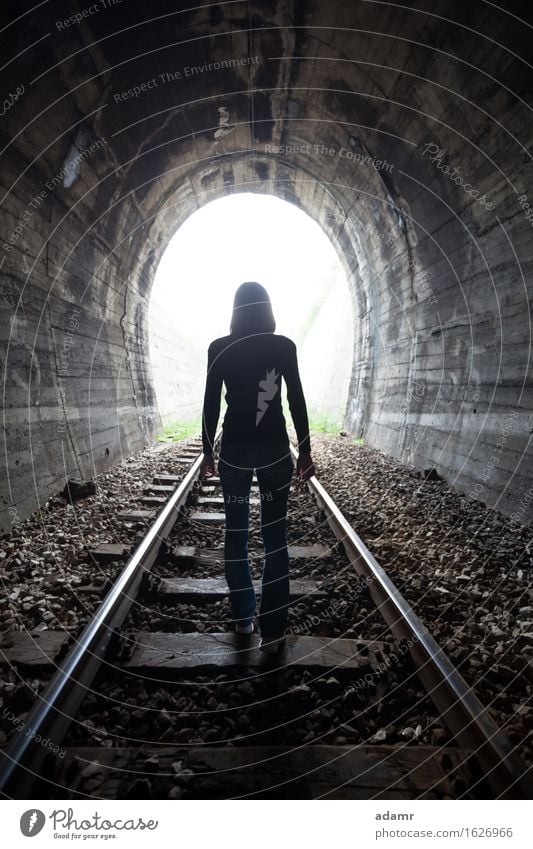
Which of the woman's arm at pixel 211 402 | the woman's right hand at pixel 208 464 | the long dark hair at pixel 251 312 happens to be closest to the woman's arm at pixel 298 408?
the long dark hair at pixel 251 312

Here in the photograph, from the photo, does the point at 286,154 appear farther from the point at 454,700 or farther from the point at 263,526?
the point at 454,700

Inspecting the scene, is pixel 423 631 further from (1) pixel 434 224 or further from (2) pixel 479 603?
(1) pixel 434 224

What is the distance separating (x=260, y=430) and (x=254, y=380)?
33 centimetres

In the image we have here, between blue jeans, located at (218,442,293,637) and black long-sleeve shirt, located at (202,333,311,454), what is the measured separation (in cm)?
10

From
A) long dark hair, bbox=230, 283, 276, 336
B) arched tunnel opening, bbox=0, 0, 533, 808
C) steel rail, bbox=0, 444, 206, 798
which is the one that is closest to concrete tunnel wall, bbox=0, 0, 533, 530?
arched tunnel opening, bbox=0, 0, 533, 808

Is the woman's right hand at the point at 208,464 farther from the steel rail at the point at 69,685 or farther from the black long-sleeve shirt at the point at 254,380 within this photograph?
the steel rail at the point at 69,685

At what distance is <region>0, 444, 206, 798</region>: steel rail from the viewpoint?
1.75 metres

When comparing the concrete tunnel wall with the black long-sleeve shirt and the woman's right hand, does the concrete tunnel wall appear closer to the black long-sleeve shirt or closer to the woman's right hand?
the woman's right hand

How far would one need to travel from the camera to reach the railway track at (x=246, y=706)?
1.80 metres

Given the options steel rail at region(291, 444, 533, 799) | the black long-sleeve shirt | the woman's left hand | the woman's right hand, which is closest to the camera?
steel rail at region(291, 444, 533, 799)

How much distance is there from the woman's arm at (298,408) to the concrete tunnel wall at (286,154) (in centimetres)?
327

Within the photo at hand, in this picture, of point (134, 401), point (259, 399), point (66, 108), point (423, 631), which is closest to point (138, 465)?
point (134, 401)

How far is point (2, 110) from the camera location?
4391 mm

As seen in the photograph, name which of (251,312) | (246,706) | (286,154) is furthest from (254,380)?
(286,154)
